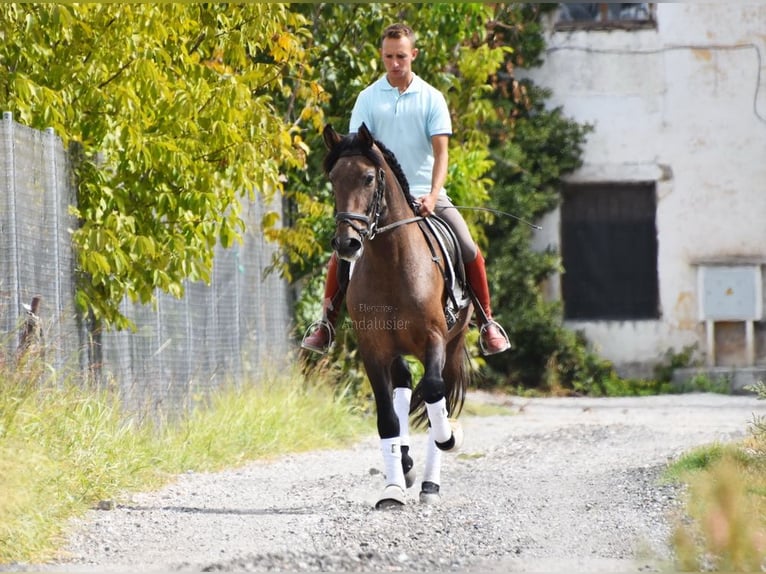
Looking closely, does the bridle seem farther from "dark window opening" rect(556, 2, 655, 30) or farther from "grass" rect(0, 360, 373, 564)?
"dark window opening" rect(556, 2, 655, 30)

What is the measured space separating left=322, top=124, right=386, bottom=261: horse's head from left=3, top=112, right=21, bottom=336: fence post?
2214 millimetres

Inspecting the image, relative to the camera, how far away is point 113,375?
1045 cm

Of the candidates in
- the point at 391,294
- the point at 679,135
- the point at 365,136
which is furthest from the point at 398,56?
the point at 679,135

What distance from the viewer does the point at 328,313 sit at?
9.20m

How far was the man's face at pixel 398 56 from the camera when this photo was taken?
8633 mm

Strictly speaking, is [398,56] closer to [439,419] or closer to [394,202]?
[394,202]

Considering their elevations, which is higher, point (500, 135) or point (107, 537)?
point (500, 135)

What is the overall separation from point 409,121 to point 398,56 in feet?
1.34

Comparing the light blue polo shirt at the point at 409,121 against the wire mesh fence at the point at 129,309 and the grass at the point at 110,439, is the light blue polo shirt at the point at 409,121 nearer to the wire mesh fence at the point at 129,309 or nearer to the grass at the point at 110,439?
the wire mesh fence at the point at 129,309

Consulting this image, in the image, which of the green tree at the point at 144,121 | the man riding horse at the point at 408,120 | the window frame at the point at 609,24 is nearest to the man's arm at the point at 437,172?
the man riding horse at the point at 408,120

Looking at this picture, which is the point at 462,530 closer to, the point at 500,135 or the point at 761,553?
the point at 761,553

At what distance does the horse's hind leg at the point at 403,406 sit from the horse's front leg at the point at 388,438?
0.36 metres

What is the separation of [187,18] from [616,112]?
1095 cm

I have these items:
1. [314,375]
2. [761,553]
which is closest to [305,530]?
[761,553]
